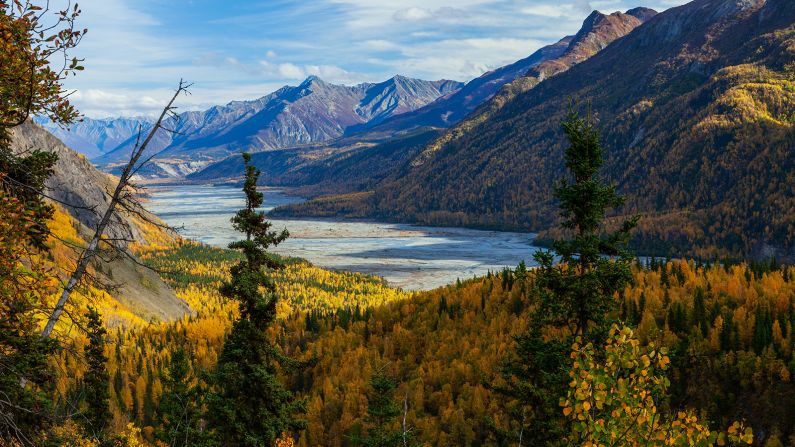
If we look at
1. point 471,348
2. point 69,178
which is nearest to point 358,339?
point 471,348

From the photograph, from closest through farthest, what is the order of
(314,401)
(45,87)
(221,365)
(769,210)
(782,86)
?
(45,87), (221,365), (314,401), (769,210), (782,86)

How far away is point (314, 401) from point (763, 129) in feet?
534

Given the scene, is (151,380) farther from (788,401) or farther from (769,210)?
(769,210)

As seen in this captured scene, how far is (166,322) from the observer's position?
77.1m

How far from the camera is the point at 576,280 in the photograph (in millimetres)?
20656

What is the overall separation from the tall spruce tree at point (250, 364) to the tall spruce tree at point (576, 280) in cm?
1035

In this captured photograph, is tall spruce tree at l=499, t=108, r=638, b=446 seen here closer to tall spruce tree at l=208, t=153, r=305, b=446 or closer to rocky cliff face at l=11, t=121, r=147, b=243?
tall spruce tree at l=208, t=153, r=305, b=446

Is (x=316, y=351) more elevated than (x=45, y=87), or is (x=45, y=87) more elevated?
(x=45, y=87)

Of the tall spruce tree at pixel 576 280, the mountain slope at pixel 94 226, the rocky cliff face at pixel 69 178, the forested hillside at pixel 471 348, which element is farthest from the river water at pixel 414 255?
the tall spruce tree at pixel 576 280

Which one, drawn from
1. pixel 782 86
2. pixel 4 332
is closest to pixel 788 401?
pixel 4 332

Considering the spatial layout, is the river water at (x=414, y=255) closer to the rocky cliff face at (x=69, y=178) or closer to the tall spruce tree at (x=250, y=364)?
the rocky cliff face at (x=69, y=178)

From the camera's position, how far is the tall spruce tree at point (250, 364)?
82.3 ft

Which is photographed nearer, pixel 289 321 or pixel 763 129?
pixel 289 321

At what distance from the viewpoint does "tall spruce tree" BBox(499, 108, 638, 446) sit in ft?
66.8
